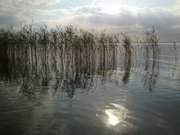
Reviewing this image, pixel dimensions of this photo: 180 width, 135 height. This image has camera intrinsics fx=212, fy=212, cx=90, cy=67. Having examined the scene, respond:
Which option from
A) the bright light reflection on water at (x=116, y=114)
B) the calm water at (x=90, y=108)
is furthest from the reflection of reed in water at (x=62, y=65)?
the bright light reflection on water at (x=116, y=114)

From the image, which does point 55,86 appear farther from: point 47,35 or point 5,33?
point 5,33

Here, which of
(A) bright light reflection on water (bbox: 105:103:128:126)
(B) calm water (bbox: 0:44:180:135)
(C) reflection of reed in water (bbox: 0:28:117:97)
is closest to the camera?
(B) calm water (bbox: 0:44:180:135)

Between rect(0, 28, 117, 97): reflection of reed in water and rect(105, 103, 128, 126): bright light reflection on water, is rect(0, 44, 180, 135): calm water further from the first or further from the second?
rect(0, 28, 117, 97): reflection of reed in water

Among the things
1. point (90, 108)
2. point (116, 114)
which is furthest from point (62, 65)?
point (116, 114)

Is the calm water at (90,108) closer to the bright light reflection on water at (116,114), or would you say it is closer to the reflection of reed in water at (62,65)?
the bright light reflection on water at (116,114)

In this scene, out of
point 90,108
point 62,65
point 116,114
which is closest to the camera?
point 116,114

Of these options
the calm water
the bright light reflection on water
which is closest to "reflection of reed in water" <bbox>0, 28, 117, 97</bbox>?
the calm water

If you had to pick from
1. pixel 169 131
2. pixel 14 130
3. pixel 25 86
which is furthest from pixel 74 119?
pixel 25 86

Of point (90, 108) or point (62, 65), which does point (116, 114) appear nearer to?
point (90, 108)

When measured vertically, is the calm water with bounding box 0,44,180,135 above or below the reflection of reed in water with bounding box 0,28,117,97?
below

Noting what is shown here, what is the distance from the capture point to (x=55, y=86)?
1088cm

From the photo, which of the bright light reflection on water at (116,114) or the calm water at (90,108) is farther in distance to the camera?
the bright light reflection on water at (116,114)

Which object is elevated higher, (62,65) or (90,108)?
(62,65)

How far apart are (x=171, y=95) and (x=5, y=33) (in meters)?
16.7
